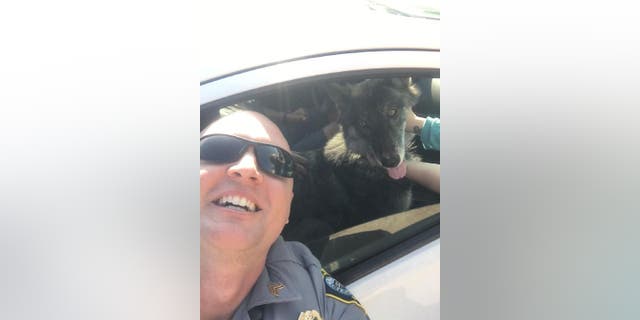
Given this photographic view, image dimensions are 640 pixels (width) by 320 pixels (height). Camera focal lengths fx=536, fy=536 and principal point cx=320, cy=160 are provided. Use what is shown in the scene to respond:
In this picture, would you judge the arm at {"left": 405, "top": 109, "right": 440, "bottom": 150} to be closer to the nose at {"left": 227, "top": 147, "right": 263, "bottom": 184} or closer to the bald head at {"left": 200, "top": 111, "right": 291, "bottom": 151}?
the bald head at {"left": 200, "top": 111, "right": 291, "bottom": 151}

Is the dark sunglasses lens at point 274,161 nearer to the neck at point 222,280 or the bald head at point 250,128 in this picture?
the bald head at point 250,128

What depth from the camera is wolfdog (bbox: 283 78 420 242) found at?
6.04 ft

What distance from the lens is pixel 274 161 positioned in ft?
5.94

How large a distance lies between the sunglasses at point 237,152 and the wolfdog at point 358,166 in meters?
0.09

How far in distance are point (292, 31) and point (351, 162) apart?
0.49 m

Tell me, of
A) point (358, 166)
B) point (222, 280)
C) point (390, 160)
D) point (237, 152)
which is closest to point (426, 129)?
point (390, 160)

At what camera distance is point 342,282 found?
72.0 inches

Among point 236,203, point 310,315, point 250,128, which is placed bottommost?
point 310,315

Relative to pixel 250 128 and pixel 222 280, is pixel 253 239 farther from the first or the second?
pixel 250 128

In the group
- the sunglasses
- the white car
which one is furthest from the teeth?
the white car

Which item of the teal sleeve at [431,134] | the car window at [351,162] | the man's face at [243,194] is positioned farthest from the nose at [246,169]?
the teal sleeve at [431,134]
